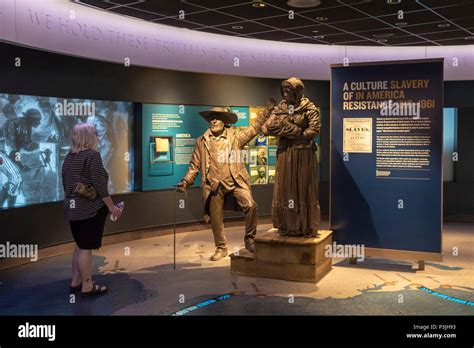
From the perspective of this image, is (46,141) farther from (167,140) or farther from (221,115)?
(221,115)

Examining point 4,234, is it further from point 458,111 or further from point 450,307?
point 458,111

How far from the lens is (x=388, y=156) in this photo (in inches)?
261

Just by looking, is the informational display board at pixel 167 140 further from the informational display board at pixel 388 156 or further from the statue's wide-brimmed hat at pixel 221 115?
the informational display board at pixel 388 156

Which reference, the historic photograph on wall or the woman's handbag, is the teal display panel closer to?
the historic photograph on wall

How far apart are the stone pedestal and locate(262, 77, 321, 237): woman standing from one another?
0.21 metres

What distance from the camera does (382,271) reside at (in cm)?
668

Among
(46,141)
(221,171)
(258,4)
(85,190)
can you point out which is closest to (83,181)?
(85,190)

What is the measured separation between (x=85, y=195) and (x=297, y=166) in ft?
8.09

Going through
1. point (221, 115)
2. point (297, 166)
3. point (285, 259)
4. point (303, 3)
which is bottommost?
point (285, 259)

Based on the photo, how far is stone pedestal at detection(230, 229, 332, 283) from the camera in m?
6.07

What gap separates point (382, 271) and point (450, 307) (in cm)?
152

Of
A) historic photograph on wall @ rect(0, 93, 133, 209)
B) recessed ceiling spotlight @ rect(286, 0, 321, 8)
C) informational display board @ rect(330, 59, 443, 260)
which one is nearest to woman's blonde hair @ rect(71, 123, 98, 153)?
historic photograph on wall @ rect(0, 93, 133, 209)

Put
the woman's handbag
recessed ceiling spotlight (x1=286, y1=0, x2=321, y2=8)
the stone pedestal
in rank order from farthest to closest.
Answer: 1. recessed ceiling spotlight (x1=286, y1=0, x2=321, y2=8)
2. the stone pedestal
3. the woman's handbag

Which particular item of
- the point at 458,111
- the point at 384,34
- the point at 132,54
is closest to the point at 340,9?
the point at 384,34
